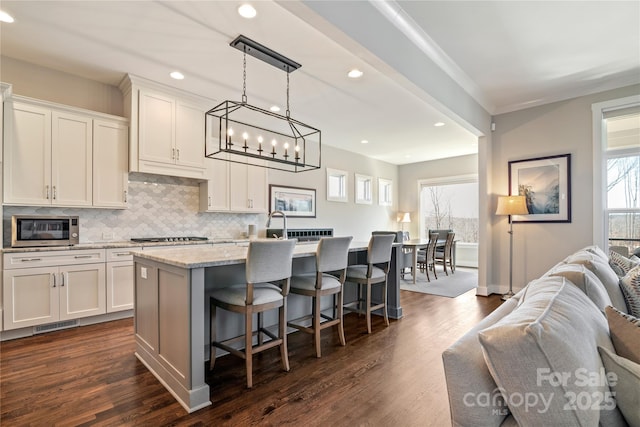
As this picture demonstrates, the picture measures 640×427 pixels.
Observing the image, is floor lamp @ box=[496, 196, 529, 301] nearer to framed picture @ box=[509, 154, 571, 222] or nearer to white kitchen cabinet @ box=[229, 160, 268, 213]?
framed picture @ box=[509, 154, 571, 222]

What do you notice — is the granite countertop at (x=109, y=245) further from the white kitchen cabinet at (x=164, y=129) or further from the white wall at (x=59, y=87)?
the white wall at (x=59, y=87)

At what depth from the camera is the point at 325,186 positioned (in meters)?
6.71

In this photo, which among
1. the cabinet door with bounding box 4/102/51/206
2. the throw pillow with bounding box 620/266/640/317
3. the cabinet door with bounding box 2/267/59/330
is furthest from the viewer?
the cabinet door with bounding box 4/102/51/206

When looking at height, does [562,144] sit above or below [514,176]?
above

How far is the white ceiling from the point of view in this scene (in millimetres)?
2574

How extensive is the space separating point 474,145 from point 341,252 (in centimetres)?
520

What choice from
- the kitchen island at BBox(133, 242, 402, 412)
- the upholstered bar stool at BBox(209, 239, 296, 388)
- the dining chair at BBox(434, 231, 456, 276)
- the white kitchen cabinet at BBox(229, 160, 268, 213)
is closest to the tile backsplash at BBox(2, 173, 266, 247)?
the white kitchen cabinet at BBox(229, 160, 268, 213)

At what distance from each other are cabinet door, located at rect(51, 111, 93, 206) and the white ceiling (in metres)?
0.64

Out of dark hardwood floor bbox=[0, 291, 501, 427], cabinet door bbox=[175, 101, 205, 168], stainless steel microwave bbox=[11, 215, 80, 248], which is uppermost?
cabinet door bbox=[175, 101, 205, 168]

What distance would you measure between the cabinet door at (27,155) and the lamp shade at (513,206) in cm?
562

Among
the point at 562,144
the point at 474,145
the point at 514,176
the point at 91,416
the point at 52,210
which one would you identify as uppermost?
the point at 474,145

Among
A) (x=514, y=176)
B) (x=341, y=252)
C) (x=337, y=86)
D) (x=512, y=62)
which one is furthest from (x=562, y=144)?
(x=341, y=252)

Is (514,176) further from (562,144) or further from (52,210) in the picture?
(52,210)

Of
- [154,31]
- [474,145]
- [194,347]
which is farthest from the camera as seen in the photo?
[474,145]
